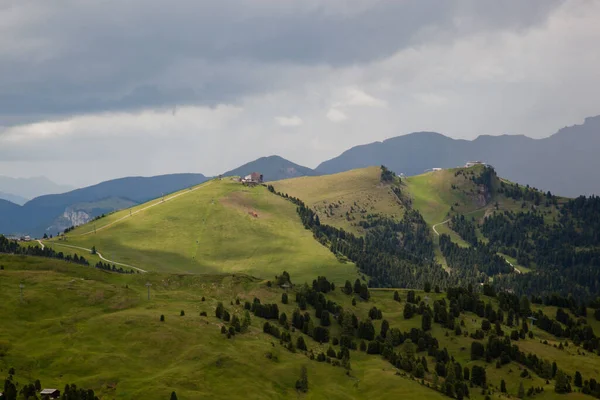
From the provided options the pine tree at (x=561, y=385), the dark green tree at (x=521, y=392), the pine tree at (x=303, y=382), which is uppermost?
the pine tree at (x=303, y=382)

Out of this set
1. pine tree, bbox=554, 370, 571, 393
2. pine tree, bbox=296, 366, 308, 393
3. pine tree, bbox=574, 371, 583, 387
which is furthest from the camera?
pine tree, bbox=574, 371, 583, 387

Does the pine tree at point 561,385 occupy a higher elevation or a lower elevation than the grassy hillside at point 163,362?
lower

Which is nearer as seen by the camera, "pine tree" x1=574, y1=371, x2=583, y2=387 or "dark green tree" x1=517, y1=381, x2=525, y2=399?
"dark green tree" x1=517, y1=381, x2=525, y2=399

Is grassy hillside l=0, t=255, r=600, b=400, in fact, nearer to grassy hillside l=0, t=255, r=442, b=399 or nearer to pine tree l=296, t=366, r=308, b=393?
grassy hillside l=0, t=255, r=442, b=399

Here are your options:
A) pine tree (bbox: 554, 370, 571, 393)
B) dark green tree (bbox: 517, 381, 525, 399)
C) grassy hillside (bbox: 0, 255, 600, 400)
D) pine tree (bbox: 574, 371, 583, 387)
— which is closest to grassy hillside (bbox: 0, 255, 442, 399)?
grassy hillside (bbox: 0, 255, 600, 400)

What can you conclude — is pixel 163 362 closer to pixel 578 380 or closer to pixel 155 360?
pixel 155 360

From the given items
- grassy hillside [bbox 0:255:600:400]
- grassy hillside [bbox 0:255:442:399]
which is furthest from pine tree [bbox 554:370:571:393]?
grassy hillside [bbox 0:255:442:399]

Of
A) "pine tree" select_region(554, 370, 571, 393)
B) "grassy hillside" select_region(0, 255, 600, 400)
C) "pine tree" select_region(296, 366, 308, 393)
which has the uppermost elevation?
"grassy hillside" select_region(0, 255, 600, 400)

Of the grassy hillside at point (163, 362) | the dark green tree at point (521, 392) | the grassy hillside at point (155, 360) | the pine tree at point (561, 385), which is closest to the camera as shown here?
the grassy hillside at point (155, 360)

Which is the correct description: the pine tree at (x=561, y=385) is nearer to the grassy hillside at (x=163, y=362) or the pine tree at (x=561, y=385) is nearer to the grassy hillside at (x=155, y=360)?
the grassy hillside at (x=163, y=362)

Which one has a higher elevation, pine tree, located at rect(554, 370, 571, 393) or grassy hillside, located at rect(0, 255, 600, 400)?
grassy hillside, located at rect(0, 255, 600, 400)

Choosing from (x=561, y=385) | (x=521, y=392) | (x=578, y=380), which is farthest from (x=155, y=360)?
(x=578, y=380)

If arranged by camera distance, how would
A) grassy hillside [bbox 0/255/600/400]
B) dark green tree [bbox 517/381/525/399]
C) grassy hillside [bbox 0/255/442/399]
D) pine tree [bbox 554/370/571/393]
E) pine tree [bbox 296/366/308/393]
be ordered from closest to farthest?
grassy hillside [bbox 0/255/442/399] → grassy hillside [bbox 0/255/600/400] → pine tree [bbox 296/366/308/393] → pine tree [bbox 554/370/571/393] → dark green tree [bbox 517/381/525/399]

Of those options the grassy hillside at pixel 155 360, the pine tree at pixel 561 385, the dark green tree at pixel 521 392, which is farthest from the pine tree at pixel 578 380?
the grassy hillside at pixel 155 360
